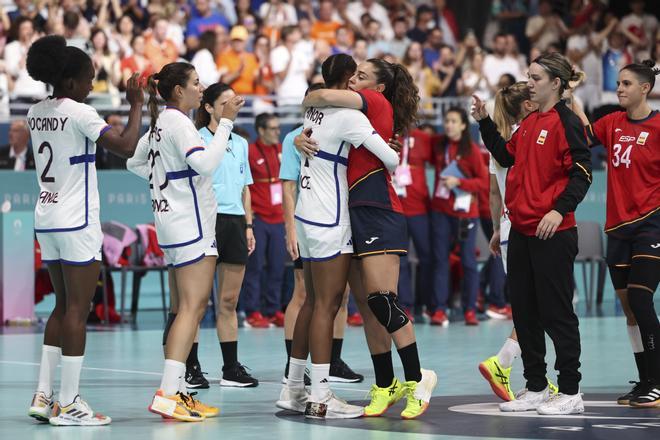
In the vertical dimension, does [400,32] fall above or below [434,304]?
above

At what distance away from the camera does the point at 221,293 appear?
898 cm

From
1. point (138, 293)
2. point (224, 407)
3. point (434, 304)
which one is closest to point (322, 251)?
point (224, 407)

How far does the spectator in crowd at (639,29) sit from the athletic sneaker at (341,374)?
12604mm

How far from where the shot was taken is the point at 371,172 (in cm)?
725

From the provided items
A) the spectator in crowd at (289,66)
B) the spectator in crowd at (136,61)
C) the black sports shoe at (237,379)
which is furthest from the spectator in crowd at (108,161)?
the black sports shoe at (237,379)

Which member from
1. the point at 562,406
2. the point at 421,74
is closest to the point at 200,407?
the point at 562,406

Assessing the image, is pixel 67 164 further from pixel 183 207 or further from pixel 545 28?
pixel 545 28

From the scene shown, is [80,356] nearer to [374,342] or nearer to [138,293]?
[374,342]

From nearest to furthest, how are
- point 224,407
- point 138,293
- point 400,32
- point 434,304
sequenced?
1. point 224,407
2. point 434,304
3. point 138,293
4. point 400,32

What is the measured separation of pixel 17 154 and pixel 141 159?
8.01m

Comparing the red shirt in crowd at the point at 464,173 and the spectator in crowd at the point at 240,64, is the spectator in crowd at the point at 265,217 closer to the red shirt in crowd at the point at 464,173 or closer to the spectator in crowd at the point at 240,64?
the red shirt in crowd at the point at 464,173

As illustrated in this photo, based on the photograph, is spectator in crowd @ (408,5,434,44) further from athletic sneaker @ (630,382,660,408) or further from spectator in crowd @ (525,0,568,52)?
athletic sneaker @ (630,382,660,408)

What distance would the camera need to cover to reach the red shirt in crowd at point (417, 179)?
13.9 metres

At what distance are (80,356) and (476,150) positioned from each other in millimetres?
7560
